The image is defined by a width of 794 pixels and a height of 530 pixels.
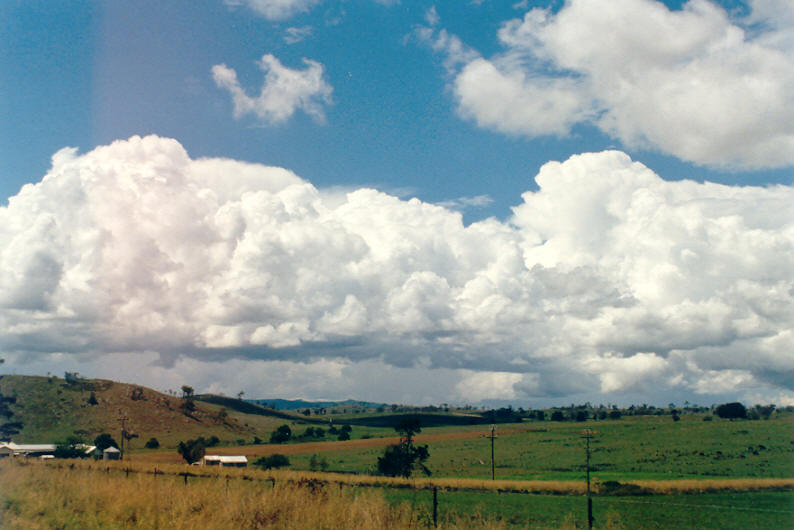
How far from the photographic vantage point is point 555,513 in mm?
50219

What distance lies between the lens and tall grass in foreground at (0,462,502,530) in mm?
15555

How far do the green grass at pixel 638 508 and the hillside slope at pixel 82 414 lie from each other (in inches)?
4735

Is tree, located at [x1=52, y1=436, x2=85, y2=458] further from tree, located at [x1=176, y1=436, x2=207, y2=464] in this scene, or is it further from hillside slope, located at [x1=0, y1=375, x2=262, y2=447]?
hillside slope, located at [x1=0, y1=375, x2=262, y2=447]

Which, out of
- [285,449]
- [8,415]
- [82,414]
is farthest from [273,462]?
[82,414]

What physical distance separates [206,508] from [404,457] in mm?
86179

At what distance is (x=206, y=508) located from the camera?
1675cm

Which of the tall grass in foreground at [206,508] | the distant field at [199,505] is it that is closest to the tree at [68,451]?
the distant field at [199,505]

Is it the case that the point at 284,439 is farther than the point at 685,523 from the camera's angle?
Yes

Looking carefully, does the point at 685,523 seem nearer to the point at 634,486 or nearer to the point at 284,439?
the point at 634,486

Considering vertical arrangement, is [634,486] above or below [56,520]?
below

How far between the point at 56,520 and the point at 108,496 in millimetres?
2454

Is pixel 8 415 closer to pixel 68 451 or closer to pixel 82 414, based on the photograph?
pixel 82 414

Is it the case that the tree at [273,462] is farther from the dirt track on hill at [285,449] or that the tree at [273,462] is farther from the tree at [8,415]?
the tree at [8,415]

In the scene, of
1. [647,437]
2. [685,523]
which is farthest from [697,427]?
[685,523]
